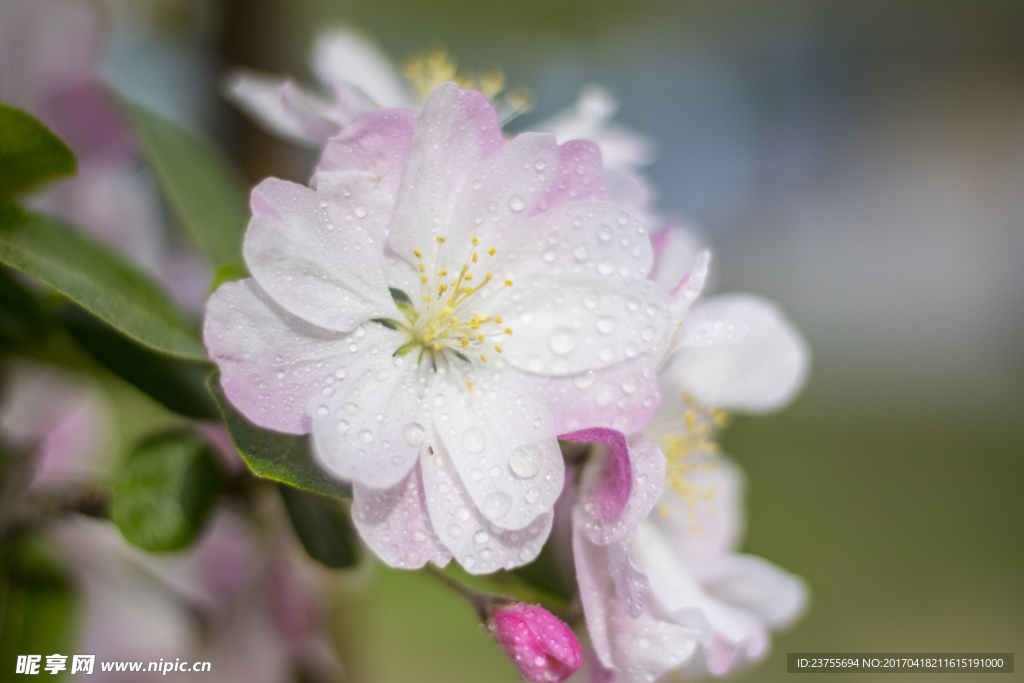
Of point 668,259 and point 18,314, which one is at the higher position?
point 668,259

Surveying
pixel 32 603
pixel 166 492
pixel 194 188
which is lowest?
pixel 32 603

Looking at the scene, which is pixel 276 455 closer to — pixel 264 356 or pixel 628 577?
pixel 264 356

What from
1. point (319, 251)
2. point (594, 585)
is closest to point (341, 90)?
point (319, 251)

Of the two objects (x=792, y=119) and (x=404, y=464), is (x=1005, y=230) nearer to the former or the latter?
(x=792, y=119)

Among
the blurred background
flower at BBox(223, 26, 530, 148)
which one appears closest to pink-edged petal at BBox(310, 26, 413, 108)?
flower at BBox(223, 26, 530, 148)

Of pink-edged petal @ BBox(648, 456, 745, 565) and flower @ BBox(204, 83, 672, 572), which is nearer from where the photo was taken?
flower @ BBox(204, 83, 672, 572)

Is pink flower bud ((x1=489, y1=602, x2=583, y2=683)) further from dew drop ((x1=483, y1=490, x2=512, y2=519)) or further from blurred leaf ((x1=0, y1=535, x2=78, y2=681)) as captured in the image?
blurred leaf ((x1=0, y1=535, x2=78, y2=681))

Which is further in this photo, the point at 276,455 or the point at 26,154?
the point at 26,154

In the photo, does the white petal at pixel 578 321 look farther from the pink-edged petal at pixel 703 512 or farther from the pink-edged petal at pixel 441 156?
the pink-edged petal at pixel 703 512
